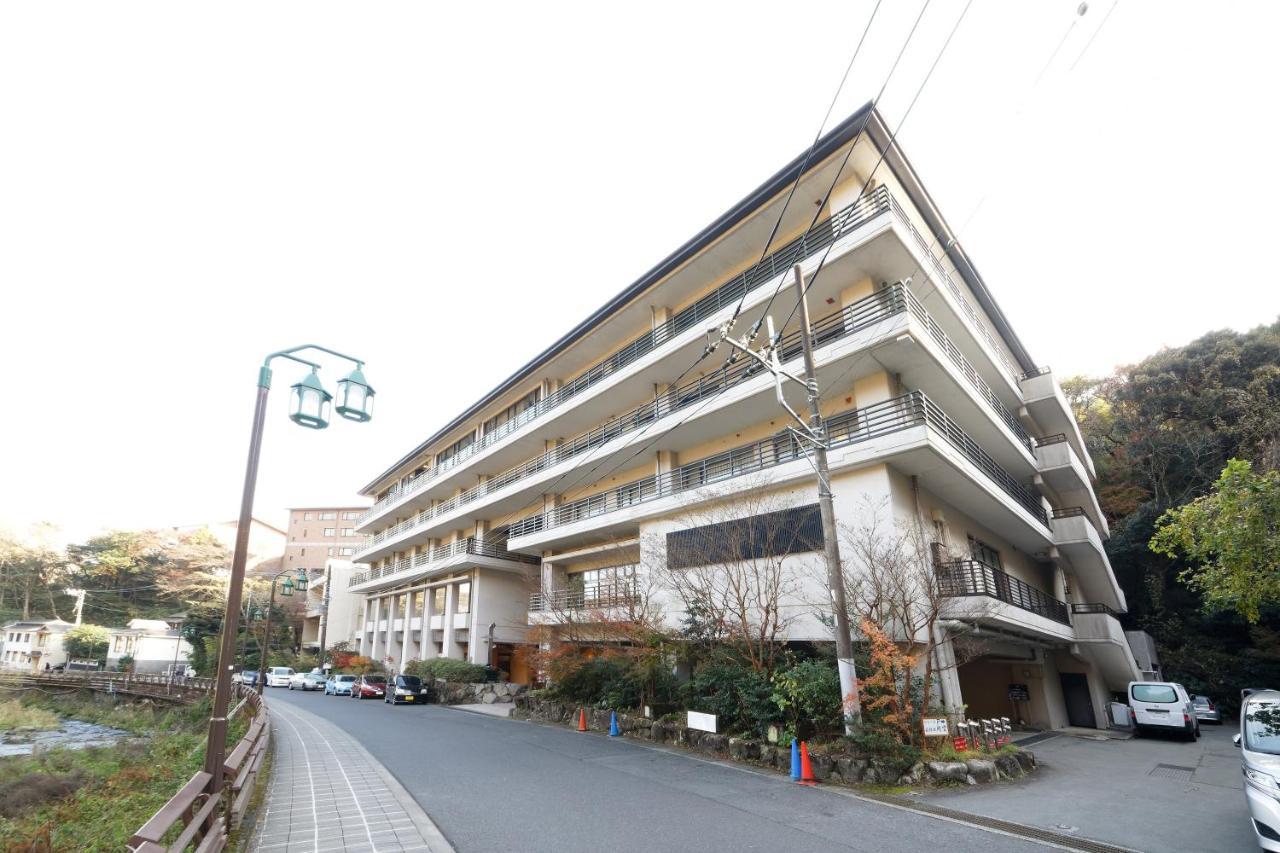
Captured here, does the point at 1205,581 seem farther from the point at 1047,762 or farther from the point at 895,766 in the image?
the point at 895,766

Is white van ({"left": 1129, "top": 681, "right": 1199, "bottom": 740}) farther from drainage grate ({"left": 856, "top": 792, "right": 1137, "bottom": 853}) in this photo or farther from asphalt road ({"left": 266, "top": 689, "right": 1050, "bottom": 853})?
asphalt road ({"left": 266, "top": 689, "right": 1050, "bottom": 853})

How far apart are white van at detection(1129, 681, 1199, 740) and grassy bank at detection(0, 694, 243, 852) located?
80.0 feet

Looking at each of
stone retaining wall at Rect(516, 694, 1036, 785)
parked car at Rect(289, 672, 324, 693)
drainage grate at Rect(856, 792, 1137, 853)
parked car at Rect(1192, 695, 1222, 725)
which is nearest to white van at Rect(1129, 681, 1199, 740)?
parked car at Rect(1192, 695, 1222, 725)

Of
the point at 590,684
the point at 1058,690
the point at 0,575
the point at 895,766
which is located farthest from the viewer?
the point at 0,575

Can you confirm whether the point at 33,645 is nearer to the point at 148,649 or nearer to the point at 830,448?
the point at 148,649

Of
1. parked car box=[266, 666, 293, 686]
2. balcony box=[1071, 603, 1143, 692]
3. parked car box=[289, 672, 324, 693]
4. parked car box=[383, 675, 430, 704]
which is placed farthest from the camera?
parked car box=[266, 666, 293, 686]

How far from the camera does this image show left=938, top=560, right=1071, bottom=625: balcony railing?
45.9 ft

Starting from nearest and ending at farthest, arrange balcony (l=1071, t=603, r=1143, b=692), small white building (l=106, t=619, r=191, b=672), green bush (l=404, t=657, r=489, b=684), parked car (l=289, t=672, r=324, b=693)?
balcony (l=1071, t=603, r=1143, b=692)
green bush (l=404, t=657, r=489, b=684)
parked car (l=289, t=672, r=324, b=693)
small white building (l=106, t=619, r=191, b=672)

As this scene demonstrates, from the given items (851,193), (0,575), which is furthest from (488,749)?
(0,575)

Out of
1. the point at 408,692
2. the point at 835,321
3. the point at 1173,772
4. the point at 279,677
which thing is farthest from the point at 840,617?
the point at 279,677

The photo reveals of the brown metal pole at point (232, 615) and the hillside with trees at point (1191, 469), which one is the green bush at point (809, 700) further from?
the hillside with trees at point (1191, 469)

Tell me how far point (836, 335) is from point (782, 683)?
914cm

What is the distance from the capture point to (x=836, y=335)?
16562mm

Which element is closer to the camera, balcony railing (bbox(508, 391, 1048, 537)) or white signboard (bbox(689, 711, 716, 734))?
white signboard (bbox(689, 711, 716, 734))
